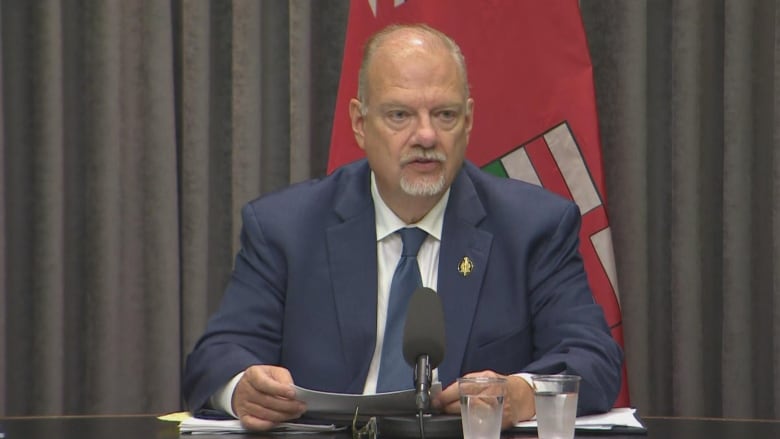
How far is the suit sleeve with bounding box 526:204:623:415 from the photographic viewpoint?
94.0 inches

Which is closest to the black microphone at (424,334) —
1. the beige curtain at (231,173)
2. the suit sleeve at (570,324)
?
the suit sleeve at (570,324)

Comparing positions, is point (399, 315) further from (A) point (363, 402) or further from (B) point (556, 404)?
(B) point (556, 404)

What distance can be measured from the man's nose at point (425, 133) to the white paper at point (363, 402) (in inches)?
27.6

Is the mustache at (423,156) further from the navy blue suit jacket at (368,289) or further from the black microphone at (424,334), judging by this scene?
the black microphone at (424,334)

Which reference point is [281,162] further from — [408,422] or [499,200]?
[408,422]

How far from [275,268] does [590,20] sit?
178cm

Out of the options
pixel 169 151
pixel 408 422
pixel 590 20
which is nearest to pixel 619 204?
pixel 590 20

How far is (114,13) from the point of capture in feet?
12.9

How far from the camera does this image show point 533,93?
11.4ft

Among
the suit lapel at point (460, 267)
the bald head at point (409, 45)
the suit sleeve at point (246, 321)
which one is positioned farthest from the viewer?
the bald head at point (409, 45)

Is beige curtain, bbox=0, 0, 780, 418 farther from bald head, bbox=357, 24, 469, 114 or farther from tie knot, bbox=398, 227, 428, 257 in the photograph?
tie knot, bbox=398, 227, 428, 257

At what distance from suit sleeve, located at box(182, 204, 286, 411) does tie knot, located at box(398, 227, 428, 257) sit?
0.29 m

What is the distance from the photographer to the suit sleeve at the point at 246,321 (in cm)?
249

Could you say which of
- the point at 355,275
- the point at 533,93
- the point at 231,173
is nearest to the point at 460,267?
the point at 355,275
